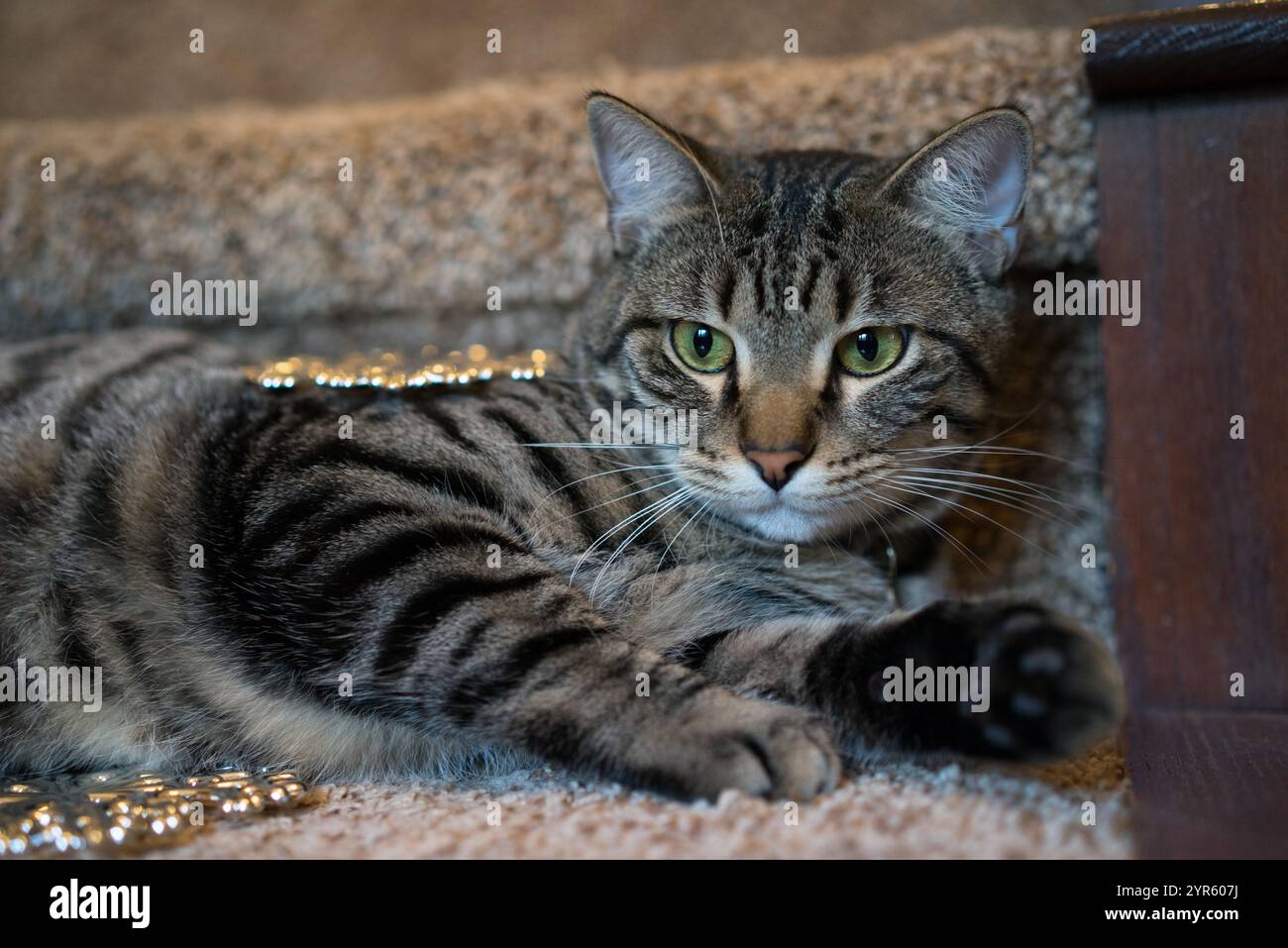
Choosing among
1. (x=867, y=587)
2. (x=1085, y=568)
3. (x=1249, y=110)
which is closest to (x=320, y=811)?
(x=867, y=587)

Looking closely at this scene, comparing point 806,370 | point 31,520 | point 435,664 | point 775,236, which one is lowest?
point 435,664

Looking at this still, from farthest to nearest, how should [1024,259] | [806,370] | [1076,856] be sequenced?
[1024,259] < [806,370] < [1076,856]

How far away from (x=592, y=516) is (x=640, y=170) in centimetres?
44

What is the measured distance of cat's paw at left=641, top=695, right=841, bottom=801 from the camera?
0.81m

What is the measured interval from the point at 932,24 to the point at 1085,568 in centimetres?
102

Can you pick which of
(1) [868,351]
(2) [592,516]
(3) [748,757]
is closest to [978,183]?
(1) [868,351]

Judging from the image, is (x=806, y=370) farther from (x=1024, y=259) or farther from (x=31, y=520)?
(x=31, y=520)

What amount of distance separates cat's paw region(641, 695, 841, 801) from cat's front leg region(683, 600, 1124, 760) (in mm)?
86

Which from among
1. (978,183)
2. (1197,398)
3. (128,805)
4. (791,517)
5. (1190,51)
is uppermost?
(1190,51)

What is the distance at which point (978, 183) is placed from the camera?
1125 millimetres

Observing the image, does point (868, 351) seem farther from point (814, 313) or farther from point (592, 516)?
point (592, 516)

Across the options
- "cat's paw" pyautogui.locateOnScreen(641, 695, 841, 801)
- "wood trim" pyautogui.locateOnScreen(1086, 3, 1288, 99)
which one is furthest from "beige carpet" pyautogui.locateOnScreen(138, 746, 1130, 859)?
"wood trim" pyautogui.locateOnScreen(1086, 3, 1288, 99)

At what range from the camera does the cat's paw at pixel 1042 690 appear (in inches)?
29.7
